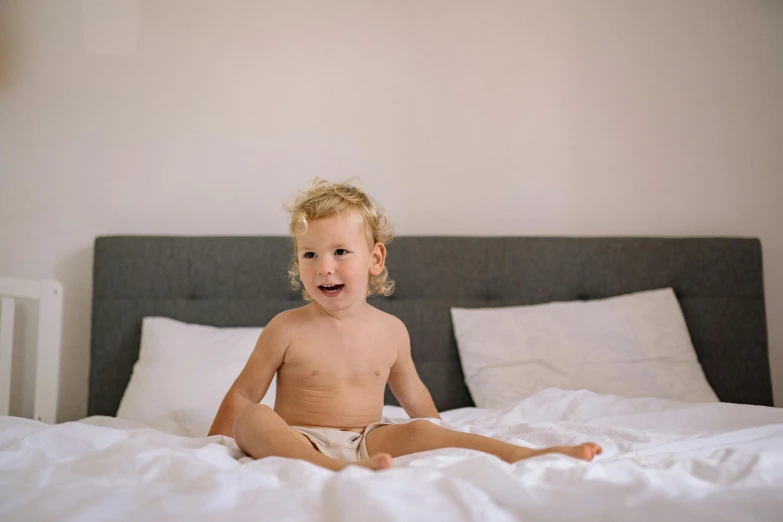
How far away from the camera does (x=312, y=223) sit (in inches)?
54.4

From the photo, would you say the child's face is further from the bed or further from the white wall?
the white wall

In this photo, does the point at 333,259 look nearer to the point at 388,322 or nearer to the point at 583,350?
the point at 388,322

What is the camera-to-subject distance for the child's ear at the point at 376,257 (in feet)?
4.84

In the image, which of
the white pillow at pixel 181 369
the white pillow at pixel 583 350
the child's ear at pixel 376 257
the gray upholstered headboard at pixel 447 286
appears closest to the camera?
the child's ear at pixel 376 257

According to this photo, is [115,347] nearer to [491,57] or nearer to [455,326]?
[455,326]

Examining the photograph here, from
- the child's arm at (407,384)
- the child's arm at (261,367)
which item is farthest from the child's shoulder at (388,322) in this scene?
the child's arm at (261,367)

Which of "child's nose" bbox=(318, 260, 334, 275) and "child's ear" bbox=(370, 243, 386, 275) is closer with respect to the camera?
"child's nose" bbox=(318, 260, 334, 275)

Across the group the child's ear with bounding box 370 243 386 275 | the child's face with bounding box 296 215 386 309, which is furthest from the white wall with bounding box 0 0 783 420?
the child's face with bounding box 296 215 386 309

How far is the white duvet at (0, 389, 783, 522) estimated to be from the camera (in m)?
0.75

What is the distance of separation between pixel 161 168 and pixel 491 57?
1.16 metres

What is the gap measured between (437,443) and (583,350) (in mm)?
1021

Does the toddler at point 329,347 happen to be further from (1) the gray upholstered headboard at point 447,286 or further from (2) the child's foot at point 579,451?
(1) the gray upholstered headboard at point 447,286

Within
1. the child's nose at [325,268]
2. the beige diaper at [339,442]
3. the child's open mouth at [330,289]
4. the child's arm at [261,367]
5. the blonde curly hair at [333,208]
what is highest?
the blonde curly hair at [333,208]

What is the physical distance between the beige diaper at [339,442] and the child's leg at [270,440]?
0.15 meters
